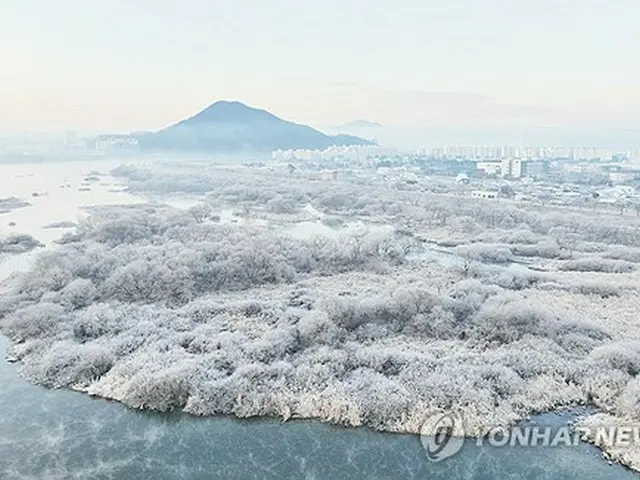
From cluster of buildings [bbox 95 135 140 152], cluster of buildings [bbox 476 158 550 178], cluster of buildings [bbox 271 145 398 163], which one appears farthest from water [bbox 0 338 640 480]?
cluster of buildings [bbox 95 135 140 152]

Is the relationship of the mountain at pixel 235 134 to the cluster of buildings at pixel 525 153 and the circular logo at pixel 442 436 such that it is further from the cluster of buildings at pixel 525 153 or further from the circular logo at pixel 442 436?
the circular logo at pixel 442 436

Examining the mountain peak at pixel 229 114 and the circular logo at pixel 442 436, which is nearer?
the circular logo at pixel 442 436

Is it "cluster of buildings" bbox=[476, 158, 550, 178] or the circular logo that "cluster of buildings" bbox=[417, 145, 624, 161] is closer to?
"cluster of buildings" bbox=[476, 158, 550, 178]

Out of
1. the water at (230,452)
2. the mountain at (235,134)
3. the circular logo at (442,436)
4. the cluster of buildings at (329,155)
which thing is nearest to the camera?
the water at (230,452)

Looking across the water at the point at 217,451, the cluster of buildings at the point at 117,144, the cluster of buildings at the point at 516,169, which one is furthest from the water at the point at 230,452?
the cluster of buildings at the point at 117,144

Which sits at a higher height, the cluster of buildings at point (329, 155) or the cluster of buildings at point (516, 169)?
the cluster of buildings at point (329, 155)

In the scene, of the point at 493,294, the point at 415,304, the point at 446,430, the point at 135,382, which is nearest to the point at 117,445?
the point at 135,382

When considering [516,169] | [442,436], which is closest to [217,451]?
[442,436]
